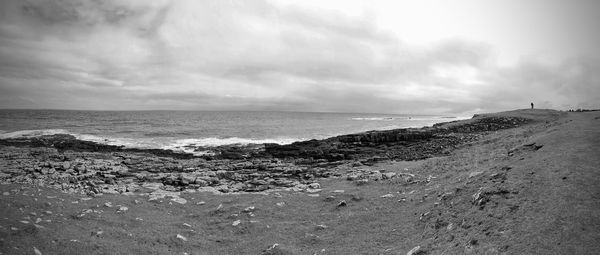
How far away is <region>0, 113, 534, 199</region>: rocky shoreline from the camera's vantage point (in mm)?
20312

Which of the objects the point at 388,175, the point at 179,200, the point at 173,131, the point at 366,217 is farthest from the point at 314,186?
the point at 173,131

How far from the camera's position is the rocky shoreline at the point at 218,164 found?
20.3 meters

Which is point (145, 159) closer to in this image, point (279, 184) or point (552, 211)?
point (279, 184)

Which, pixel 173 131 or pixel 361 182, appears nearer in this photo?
pixel 361 182

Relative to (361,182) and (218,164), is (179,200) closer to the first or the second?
(361,182)

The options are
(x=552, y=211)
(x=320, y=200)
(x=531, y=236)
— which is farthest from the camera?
(x=320, y=200)

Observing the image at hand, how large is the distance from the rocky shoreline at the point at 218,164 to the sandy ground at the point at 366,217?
108 inches

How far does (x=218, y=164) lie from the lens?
29984 millimetres

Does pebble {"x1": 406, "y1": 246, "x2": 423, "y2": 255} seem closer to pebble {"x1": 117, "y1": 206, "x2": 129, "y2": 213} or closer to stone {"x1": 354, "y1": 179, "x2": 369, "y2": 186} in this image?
stone {"x1": 354, "y1": 179, "x2": 369, "y2": 186}

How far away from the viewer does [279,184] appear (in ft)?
71.1

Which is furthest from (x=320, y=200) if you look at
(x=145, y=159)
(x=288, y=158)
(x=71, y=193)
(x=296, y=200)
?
(x=145, y=159)

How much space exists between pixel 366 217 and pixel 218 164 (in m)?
19.8

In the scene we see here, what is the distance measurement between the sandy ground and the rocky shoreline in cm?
275

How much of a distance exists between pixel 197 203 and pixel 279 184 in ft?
20.9
